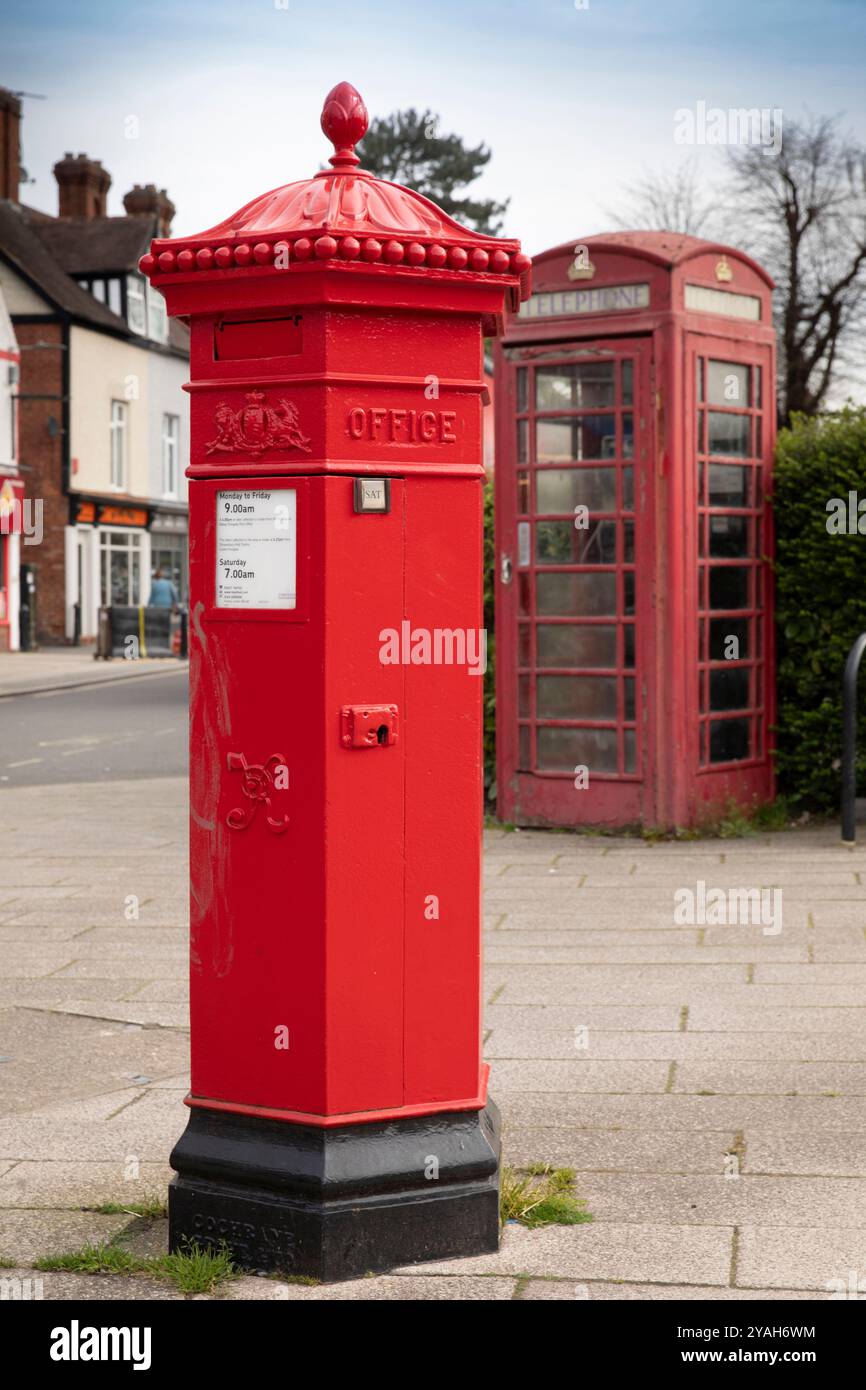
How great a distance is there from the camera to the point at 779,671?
9.97 meters

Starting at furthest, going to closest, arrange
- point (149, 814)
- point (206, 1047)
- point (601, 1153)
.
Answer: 1. point (149, 814)
2. point (601, 1153)
3. point (206, 1047)

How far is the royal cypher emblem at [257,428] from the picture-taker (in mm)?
3648

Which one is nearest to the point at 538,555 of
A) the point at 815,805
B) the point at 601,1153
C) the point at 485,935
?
the point at 815,805

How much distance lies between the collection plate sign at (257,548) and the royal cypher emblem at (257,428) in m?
0.10

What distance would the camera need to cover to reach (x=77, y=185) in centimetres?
4297

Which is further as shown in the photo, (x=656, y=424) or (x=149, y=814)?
(x=149, y=814)

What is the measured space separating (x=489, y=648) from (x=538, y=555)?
2.82ft

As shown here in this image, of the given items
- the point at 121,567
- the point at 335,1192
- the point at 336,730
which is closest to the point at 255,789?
the point at 336,730

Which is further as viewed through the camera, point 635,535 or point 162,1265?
point 635,535

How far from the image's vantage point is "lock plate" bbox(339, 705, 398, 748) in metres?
3.68

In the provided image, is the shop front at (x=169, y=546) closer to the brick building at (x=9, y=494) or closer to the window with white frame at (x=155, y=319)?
the window with white frame at (x=155, y=319)

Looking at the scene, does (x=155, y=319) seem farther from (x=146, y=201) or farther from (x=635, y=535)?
(x=635, y=535)

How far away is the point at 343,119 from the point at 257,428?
2.58ft
